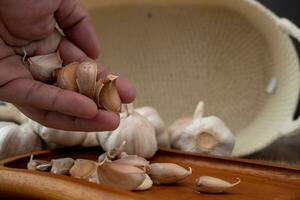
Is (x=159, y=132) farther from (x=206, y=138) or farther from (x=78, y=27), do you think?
(x=78, y=27)

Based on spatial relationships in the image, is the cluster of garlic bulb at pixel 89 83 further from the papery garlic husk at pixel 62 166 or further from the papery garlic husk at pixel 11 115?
the papery garlic husk at pixel 11 115

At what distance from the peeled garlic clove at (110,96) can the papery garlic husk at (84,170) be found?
0.06 m

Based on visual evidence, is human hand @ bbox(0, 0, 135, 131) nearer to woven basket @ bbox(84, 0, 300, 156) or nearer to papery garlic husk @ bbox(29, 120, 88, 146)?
papery garlic husk @ bbox(29, 120, 88, 146)

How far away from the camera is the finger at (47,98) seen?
0.54m

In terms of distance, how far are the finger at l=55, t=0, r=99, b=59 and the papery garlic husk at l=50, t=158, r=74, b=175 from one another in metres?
0.14

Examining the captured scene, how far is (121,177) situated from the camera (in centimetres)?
55

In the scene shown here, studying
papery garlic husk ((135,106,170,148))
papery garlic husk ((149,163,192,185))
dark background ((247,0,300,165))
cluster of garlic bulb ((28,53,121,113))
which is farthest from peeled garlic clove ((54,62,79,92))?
dark background ((247,0,300,165))

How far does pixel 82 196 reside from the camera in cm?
47

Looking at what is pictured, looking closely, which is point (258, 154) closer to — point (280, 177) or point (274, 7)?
point (280, 177)

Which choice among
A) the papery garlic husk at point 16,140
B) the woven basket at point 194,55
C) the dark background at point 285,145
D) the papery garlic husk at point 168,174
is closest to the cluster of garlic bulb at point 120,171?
the papery garlic husk at point 168,174

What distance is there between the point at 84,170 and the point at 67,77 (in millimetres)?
98

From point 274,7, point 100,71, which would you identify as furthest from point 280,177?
point 274,7

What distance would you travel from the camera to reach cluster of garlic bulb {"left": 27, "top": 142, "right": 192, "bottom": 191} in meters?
0.55

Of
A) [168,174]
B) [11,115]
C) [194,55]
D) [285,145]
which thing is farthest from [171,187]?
[194,55]
